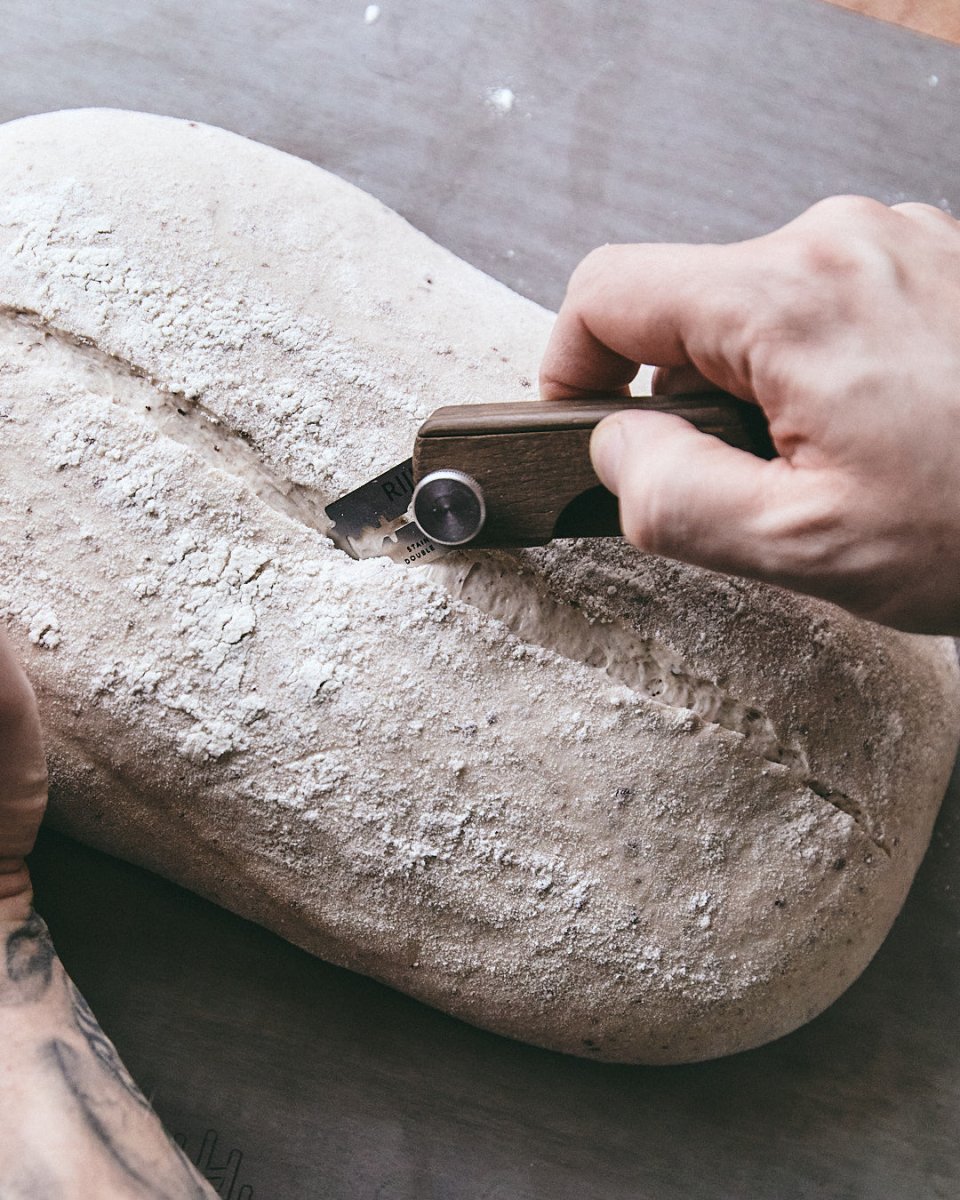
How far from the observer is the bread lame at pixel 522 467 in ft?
2.71

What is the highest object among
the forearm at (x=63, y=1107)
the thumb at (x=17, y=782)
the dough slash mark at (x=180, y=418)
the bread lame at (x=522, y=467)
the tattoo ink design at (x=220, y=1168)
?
the bread lame at (x=522, y=467)

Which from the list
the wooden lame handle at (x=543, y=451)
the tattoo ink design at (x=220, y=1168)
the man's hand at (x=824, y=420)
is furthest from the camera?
the tattoo ink design at (x=220, y=1168)

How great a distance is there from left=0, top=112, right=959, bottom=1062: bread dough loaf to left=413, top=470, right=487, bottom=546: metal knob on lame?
69mm

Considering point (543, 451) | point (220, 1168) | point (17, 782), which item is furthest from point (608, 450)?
point (220, 1168)

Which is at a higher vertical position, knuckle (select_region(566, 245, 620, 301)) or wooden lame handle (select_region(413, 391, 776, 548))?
knuckle (select_region(566, 245, 620, 301))

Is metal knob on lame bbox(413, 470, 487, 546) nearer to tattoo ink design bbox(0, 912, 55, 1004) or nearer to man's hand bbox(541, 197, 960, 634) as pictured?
man's hand bbox(541, 197, 960, 634)

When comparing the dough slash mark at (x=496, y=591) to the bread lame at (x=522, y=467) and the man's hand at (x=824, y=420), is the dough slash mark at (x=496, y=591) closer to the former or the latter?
the bread lame at (x=522, y=467)

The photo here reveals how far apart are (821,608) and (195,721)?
0.66 meters

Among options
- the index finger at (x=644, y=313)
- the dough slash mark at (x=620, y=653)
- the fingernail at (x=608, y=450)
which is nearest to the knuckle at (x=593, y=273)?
the index finger at (x=644, y=313)

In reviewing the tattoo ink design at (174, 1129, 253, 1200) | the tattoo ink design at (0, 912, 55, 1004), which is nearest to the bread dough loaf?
the tattoo ink design at (0, 912, 55, 1004)

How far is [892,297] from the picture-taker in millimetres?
718

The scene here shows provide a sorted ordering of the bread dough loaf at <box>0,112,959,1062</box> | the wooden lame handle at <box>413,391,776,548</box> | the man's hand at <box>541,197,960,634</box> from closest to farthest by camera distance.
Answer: the man's hand at <box>541,197,960,634</box>
the wooden lame handle at <box>413,391,776,548</box>
the bread dough loaf at <box>0,112,959,1062</box>

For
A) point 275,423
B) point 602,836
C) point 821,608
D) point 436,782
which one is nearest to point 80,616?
point 275,423

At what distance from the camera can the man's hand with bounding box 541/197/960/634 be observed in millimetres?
699
